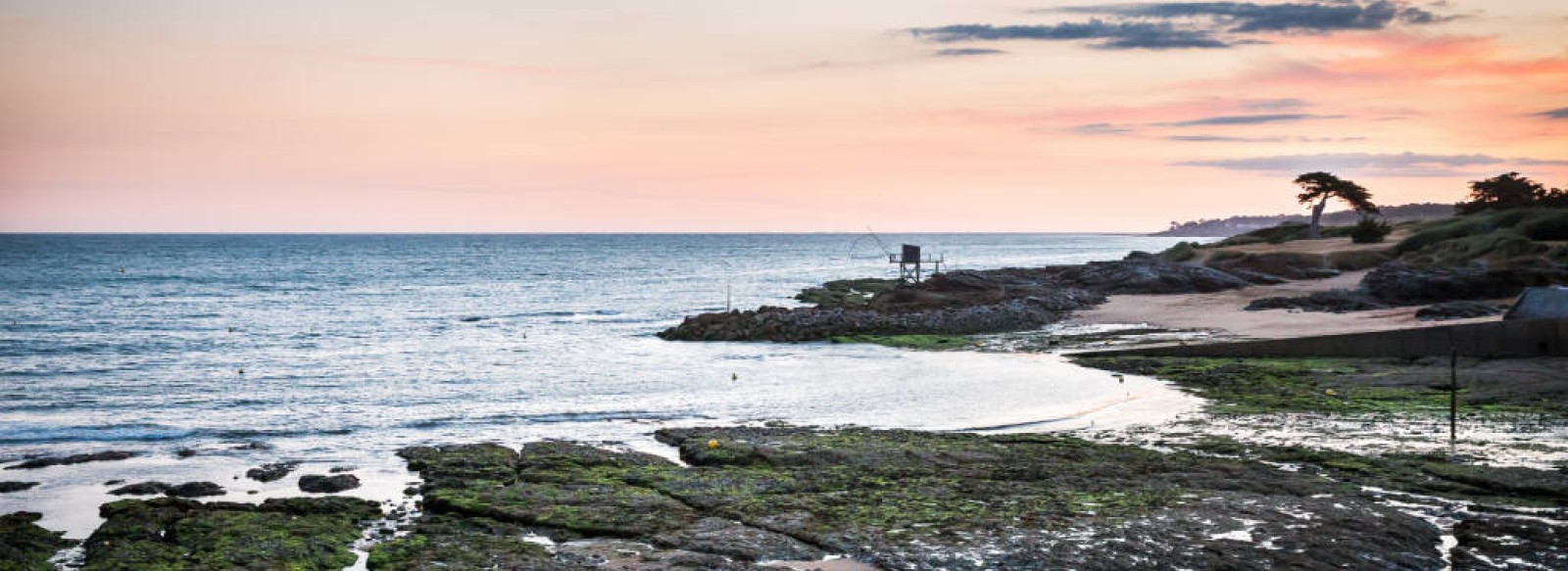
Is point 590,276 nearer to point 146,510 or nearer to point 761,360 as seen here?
point 761,360

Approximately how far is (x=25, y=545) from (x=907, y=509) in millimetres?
9783

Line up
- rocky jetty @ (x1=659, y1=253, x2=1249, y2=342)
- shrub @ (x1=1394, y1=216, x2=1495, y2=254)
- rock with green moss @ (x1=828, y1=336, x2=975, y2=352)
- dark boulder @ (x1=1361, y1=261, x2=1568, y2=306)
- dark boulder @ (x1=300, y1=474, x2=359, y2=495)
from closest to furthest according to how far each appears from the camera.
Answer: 1. dark boulder @ (x1=300, y1=474, x2=359, y2=495)
2. rock with green moss @ (x1=828, y1=336, x2=975, y2=352)
3. dark boulder @ (x1=1361, y1=261, x2=1568, y2=306)
4. rocky jetty @ (x1=659, y1=253, x2=1249, y2=342)
5. shrub @ (x1=1394, y1=216, x2=1495, y2=254)

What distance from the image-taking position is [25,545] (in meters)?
13.1

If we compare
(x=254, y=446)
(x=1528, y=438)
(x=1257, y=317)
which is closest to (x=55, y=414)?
(x=254, y=446)

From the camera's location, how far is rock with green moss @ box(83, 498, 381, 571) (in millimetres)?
12641

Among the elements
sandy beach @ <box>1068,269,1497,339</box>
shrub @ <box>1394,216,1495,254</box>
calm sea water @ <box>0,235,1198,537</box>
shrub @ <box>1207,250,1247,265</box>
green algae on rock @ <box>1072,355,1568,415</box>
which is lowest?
calm sea water @ <box>0,235,1198,537</box>

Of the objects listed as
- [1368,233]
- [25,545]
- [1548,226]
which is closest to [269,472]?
[25,545]

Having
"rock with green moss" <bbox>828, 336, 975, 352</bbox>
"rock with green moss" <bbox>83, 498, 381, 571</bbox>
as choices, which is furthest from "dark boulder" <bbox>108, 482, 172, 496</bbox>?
"rock with green moss" <bbox>828, 336, 975, 352</bbox>

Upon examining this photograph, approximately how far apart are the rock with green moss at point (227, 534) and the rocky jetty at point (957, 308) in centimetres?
3009

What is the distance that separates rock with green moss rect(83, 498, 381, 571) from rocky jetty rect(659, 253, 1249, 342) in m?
30.1

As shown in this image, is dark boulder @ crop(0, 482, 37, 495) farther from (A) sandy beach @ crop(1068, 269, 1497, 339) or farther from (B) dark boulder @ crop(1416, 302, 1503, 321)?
(B) dark boulder @ crop(1416, 302, 1503, 321)

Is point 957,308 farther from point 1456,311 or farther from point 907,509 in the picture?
point 907,509

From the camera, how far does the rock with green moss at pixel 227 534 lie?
12641mm

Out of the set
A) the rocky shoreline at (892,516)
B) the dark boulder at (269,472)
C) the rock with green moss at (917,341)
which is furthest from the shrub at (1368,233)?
the dark boulder at (269,472)
